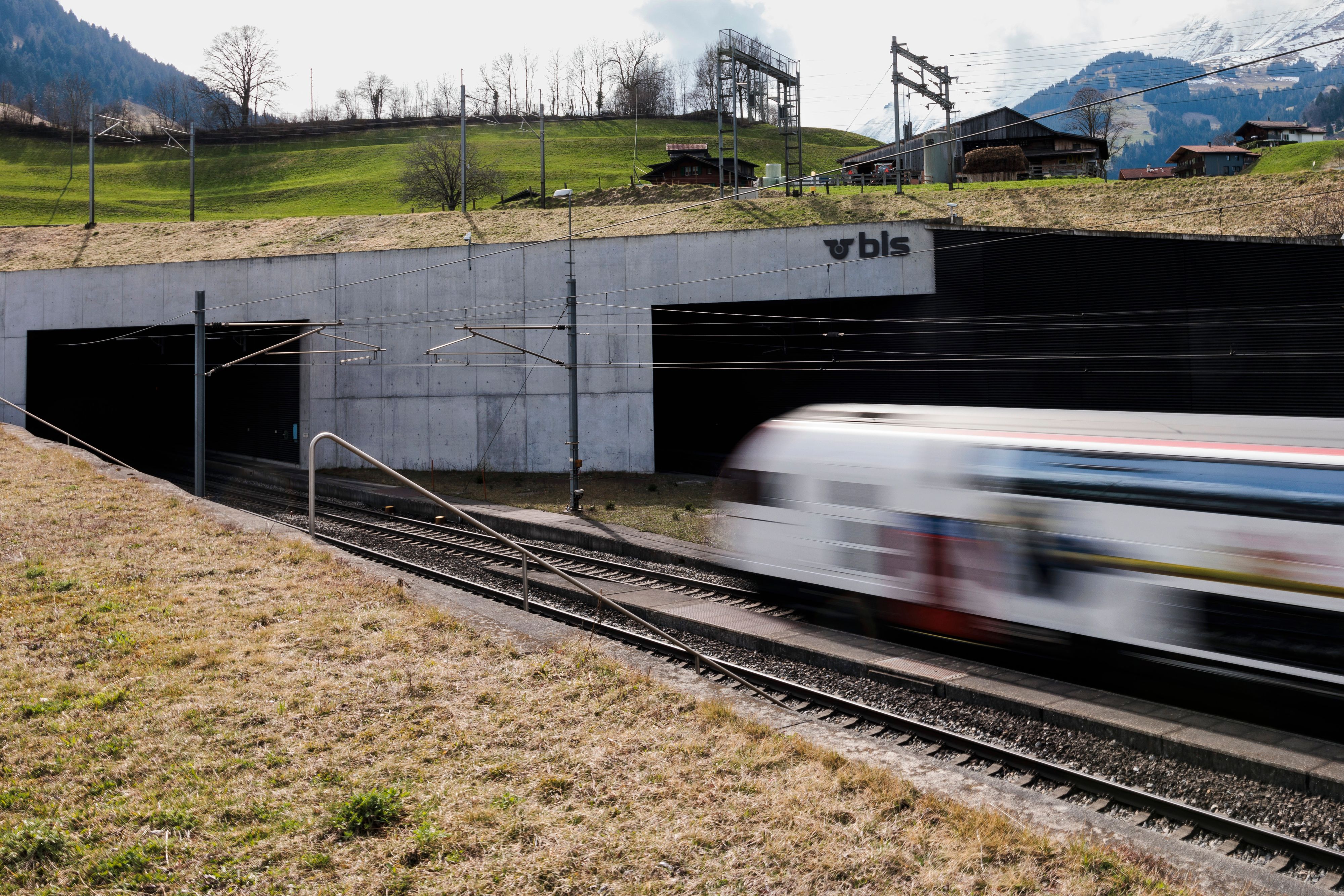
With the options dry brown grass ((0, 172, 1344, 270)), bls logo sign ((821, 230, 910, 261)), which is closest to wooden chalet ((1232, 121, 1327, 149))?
dry brown grass ((0, 172, 1344, 270))

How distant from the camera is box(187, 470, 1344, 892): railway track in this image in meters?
7.59

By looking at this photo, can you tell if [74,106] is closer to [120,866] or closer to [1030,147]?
[1030,147]

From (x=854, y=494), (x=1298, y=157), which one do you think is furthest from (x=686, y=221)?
(x=1298, y=157)

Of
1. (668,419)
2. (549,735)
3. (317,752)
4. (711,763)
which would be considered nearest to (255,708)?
(317,752)

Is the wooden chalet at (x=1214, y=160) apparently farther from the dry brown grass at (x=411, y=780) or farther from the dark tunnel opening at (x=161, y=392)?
the dry brown grass at (x=411, y=780)

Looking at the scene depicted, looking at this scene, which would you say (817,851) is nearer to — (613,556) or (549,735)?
(549,735)

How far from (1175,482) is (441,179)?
62.9 m

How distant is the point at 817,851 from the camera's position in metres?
6.52

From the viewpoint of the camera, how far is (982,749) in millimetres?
9734

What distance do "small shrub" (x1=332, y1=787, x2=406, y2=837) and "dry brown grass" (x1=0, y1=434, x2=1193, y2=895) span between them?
0.07 ft

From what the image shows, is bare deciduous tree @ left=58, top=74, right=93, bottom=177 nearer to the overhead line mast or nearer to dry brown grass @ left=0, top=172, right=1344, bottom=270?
dry brown grass @ left=0, top=172, right=1344, bottom=270

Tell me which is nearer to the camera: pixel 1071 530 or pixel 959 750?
pixel 959 750

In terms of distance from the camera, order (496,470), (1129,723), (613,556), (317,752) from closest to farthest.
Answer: (317,752) < (1129,723) < (613,556) < (496,470)

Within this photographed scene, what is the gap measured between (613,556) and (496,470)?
13401mm
